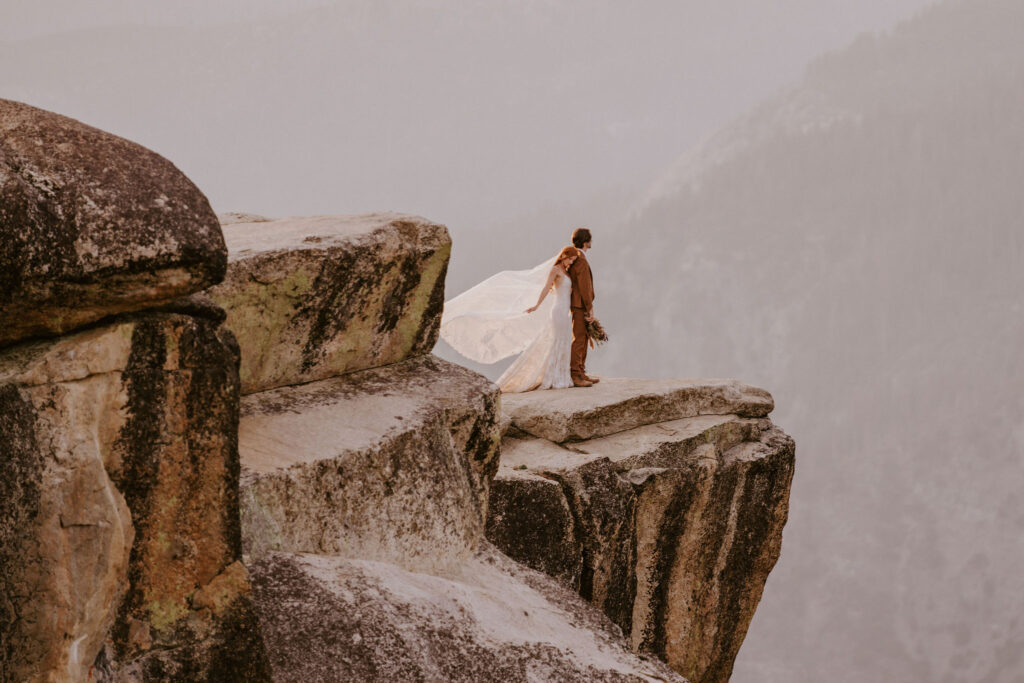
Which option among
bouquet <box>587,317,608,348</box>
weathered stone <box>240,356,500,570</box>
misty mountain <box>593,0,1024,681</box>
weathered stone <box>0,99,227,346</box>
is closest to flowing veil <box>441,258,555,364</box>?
bouquet <box>587,317,608,348</box>

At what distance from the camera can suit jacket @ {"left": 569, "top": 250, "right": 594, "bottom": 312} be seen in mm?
13867

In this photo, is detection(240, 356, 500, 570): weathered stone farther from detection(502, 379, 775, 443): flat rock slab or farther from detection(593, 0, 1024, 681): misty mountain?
detection(593, 0, 1024, 681): misty mountain

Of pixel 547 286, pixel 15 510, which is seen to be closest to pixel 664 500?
pixel 547 286

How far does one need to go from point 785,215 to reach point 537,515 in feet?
359

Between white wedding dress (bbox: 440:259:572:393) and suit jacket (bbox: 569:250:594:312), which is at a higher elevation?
suit jacket (bbox: 569:250:594:312)

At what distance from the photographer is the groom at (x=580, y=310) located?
45.6 ft

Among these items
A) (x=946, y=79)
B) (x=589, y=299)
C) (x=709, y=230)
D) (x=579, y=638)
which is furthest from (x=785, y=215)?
(x=579, y=638)

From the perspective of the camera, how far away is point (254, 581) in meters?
5.95

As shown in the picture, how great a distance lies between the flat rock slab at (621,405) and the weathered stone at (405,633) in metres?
4.81

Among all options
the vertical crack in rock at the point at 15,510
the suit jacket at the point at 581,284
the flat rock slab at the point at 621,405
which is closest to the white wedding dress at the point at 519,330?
the suit jacket at the point at 581,284

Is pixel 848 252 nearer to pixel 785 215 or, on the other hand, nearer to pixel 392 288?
pixel 785 215

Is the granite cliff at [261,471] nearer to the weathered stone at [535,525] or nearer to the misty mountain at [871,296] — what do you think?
the weathered stone at [535,525]

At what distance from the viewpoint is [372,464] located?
7148mm

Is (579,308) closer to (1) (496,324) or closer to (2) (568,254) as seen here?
(2) (568,254)
